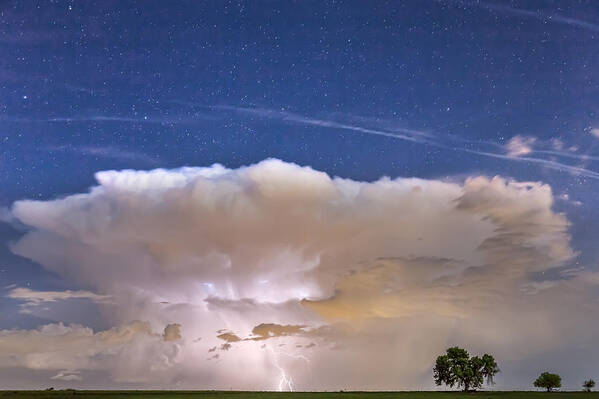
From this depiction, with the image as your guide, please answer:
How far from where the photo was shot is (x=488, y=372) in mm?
149000

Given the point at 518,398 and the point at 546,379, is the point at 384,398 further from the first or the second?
the point at 546,379

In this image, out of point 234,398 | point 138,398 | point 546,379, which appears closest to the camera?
point 138,398

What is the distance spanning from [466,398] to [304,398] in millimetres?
35696

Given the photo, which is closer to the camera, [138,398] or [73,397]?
[138,398]

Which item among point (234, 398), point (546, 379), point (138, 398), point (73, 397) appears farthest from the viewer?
point (546, 379)

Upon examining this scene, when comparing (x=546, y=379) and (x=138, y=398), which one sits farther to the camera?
(x=546, y=379)

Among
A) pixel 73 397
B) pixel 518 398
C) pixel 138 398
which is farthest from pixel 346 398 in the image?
pixel 73 397

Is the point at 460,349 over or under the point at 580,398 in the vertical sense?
over

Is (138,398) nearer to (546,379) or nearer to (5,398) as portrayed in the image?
(5,398)

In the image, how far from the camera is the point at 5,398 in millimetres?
119875

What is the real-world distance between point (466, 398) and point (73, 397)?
3726 inches

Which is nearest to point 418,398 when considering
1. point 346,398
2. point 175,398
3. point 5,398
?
point 346,398

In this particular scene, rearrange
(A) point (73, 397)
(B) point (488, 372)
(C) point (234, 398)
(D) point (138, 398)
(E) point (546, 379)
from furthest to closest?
1. (E) point (546, 379)
2. (B) point (488, 372)
3. (A) point (73, 397)
4. (C) point (234, 398)
5. (D) point (138, 398)

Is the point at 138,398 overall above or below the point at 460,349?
below
